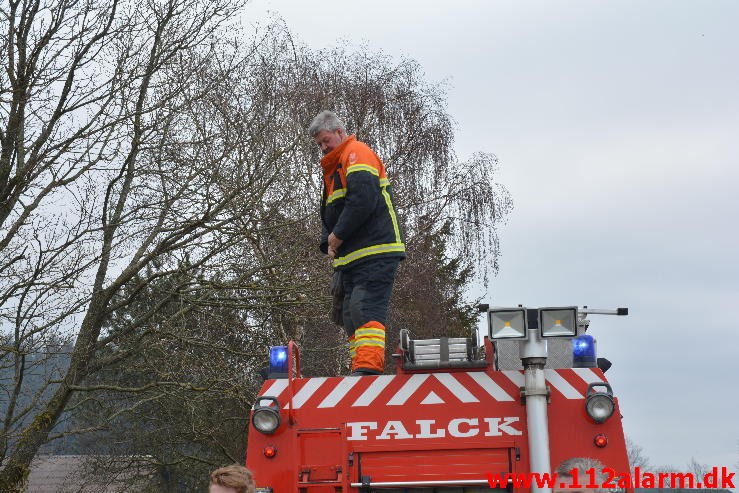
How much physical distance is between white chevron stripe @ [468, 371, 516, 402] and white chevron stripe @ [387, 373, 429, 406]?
0.88 feet

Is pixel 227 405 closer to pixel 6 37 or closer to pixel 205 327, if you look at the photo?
pixel 205 327

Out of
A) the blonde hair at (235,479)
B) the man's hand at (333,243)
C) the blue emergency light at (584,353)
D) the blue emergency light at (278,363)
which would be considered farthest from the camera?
the man's hand at (333,243)

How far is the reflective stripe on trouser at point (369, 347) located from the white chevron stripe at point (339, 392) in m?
0.27

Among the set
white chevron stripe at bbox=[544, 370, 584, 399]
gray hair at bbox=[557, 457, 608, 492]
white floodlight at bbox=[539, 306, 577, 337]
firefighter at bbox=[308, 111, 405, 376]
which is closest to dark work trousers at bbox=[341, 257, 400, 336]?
firefighter at bbox=[308, 111, 405, 376]

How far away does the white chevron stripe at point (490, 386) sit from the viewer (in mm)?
5438

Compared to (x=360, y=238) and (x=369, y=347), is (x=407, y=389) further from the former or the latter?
(x=360, y=238)

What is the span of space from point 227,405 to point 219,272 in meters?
4.96

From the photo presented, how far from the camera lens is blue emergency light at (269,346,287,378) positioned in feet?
18.9

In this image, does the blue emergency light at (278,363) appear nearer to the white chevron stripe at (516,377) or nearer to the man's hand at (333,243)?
the man's hand at (333,243)

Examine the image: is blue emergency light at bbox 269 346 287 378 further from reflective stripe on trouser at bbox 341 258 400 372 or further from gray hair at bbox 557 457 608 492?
gray hair at bbox 557 457 608 492

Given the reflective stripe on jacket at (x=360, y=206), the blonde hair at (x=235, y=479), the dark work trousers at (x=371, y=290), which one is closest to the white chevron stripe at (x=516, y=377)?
the dark work trousers at (x=371, y=290)

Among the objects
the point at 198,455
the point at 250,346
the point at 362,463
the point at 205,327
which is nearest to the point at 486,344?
the point at 362,463

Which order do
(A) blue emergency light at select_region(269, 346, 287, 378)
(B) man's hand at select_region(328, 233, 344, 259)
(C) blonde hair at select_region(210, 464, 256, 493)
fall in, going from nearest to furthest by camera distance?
(C) blonde hair at select_region(210, 464, 256, 493) → (A) blue emergency light at select_region(269, 346, 287, 378) → (B) man's hand at select_region(328, 233, 344, 259)

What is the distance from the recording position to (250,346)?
18125 mm
